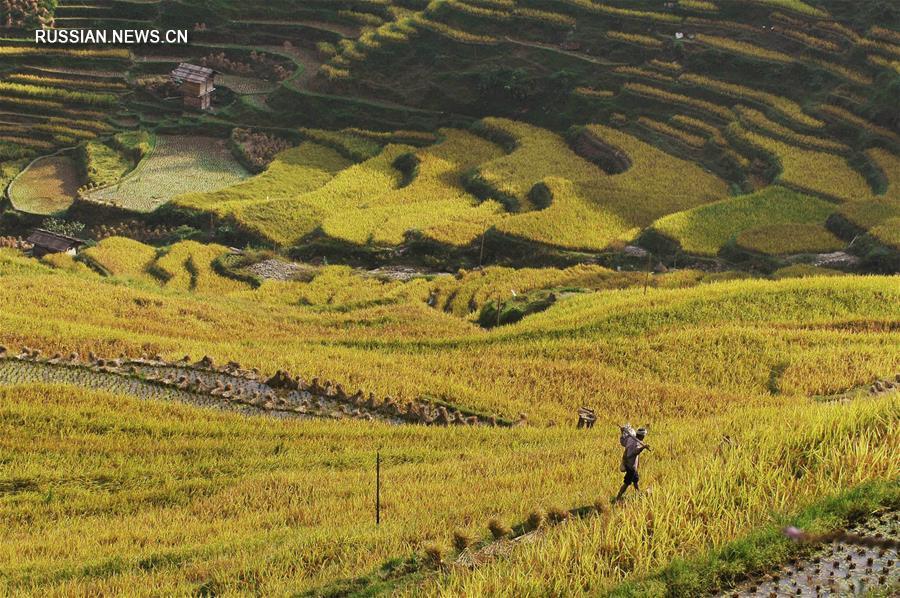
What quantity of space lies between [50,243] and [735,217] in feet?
82.0

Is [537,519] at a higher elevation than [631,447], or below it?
below

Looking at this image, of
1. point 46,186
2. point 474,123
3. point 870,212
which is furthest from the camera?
point 474,123

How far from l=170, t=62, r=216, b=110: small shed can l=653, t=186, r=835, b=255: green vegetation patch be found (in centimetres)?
2914

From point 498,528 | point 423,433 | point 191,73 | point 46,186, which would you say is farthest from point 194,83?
point 498,528

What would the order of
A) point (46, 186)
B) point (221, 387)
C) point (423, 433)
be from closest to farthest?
point (423, 433) < point (221, 387) < point (46, 186)

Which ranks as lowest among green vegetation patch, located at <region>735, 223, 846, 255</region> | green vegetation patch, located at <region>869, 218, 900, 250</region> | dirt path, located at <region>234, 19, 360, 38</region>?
green vegetation patch, located at <region>735, 223, 846, 255</region>

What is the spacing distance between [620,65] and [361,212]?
717 inches

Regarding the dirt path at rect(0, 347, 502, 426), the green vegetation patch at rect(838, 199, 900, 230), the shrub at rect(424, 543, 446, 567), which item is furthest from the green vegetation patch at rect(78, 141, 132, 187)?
the shrub at rect(424, 543, 446, 567)

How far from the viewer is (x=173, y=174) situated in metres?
47.2

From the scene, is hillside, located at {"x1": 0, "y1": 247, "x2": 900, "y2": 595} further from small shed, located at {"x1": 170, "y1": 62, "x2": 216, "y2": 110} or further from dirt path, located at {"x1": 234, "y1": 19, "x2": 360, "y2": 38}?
dirt path, located at {"x1": 234, "y1": 19, "x2": 360, "y2": 38}

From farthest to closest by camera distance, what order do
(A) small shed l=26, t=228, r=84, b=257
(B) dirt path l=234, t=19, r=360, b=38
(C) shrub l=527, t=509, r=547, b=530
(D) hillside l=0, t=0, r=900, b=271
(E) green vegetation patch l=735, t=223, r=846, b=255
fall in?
(B) dirt path l=234, t=19, r=360, b=38 → (A) small shed l=26, t=228, r=84, b=257 → (D) hillside l=0, t=0, r=900, b=271 → (E) green vegetation patch l=735, t=223, r=846, b=255 → (C) shrub l=527, t=509, r=547, b=530

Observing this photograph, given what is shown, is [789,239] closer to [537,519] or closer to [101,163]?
[537,519]

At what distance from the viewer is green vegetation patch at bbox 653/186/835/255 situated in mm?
32688

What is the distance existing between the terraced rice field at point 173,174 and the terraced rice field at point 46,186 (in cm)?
221
